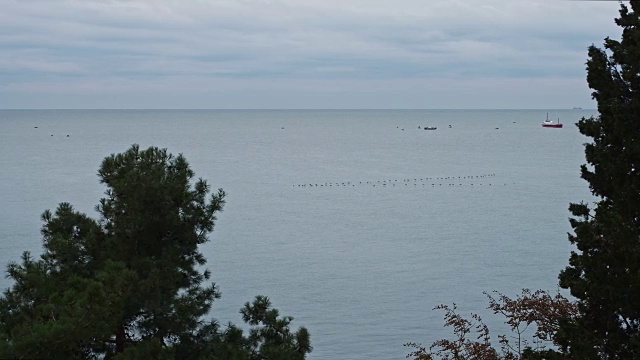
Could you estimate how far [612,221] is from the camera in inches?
563

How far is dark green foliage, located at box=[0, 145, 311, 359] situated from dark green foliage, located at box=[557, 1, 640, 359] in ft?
18.6

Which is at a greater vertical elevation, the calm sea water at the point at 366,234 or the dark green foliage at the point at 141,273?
the dark green foliage at the point at 141,273

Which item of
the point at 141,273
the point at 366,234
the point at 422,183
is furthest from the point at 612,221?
the point at 422,183

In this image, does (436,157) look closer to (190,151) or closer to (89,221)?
(190,151)

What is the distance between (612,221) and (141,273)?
833 cm

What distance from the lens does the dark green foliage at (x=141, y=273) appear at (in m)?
13.2

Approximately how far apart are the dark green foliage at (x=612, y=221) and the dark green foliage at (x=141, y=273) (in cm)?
566

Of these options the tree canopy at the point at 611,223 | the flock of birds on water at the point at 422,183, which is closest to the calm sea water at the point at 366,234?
the flock of birds on water at the point at 422,183

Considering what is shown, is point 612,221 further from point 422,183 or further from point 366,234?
point 422,183

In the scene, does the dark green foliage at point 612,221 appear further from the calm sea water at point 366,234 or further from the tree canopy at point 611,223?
the calm sea water at point 366,234

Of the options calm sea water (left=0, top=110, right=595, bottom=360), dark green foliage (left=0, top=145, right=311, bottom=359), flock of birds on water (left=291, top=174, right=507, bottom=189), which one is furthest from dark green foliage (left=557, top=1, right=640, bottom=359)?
flock of birds on water (left=291, top=174, right=507, bottom=189)

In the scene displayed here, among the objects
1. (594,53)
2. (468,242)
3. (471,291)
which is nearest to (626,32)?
(594,53)

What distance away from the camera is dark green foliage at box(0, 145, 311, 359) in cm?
1324

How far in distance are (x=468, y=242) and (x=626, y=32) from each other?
38.6 m
